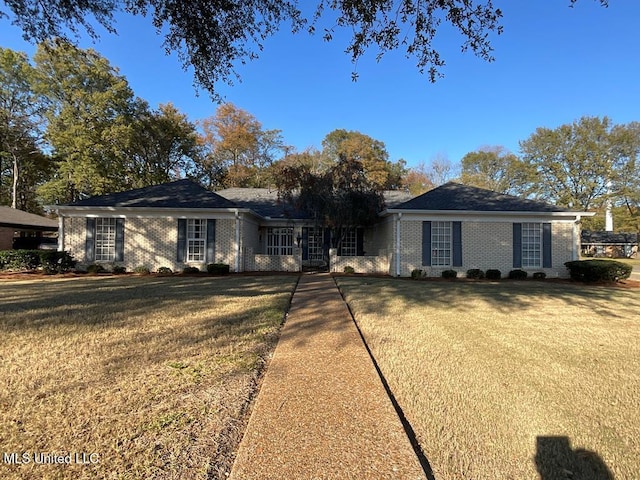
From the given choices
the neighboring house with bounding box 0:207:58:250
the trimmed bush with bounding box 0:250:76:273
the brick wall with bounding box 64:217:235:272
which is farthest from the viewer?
the neighboring house with bounding box 0:207:58:250

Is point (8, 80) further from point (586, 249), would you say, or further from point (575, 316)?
point (586, 249)

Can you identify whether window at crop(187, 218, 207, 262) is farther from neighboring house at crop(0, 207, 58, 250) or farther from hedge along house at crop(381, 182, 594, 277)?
neighboring house at crop(0, 207, 58, 250)

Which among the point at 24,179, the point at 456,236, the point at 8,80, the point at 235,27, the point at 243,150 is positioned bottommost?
the point at 456,236

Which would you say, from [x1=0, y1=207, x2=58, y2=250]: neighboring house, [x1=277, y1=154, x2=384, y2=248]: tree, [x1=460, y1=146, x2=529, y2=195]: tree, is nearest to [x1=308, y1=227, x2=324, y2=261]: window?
[x1=277, y1=154, x2=384, y2=248]: tree

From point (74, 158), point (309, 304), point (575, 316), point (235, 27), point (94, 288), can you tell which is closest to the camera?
point (235, 27)

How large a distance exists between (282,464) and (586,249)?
51.8 meters

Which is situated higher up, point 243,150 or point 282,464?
point 243,150

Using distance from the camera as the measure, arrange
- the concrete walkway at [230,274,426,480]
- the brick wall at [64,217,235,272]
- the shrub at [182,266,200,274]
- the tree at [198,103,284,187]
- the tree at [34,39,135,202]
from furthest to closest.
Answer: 1. the tree at [198,103,284,187]
2. the tree at [34,39,135,202]
3. the brick wall at [64,217,235,272]
4. the shrub at [182,266,200,274]
5. the concrete walkway at [230,274,426,480]

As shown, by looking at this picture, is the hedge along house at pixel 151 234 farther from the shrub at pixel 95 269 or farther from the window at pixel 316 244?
the window at pixel 316 244

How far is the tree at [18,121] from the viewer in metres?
28.7

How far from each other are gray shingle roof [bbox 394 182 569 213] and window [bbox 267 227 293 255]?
6.24 m

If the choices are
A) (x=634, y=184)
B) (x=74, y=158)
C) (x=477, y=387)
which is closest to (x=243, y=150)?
(x=74, y=158)

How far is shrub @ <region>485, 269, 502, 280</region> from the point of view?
1540cm

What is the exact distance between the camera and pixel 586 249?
43.2m
